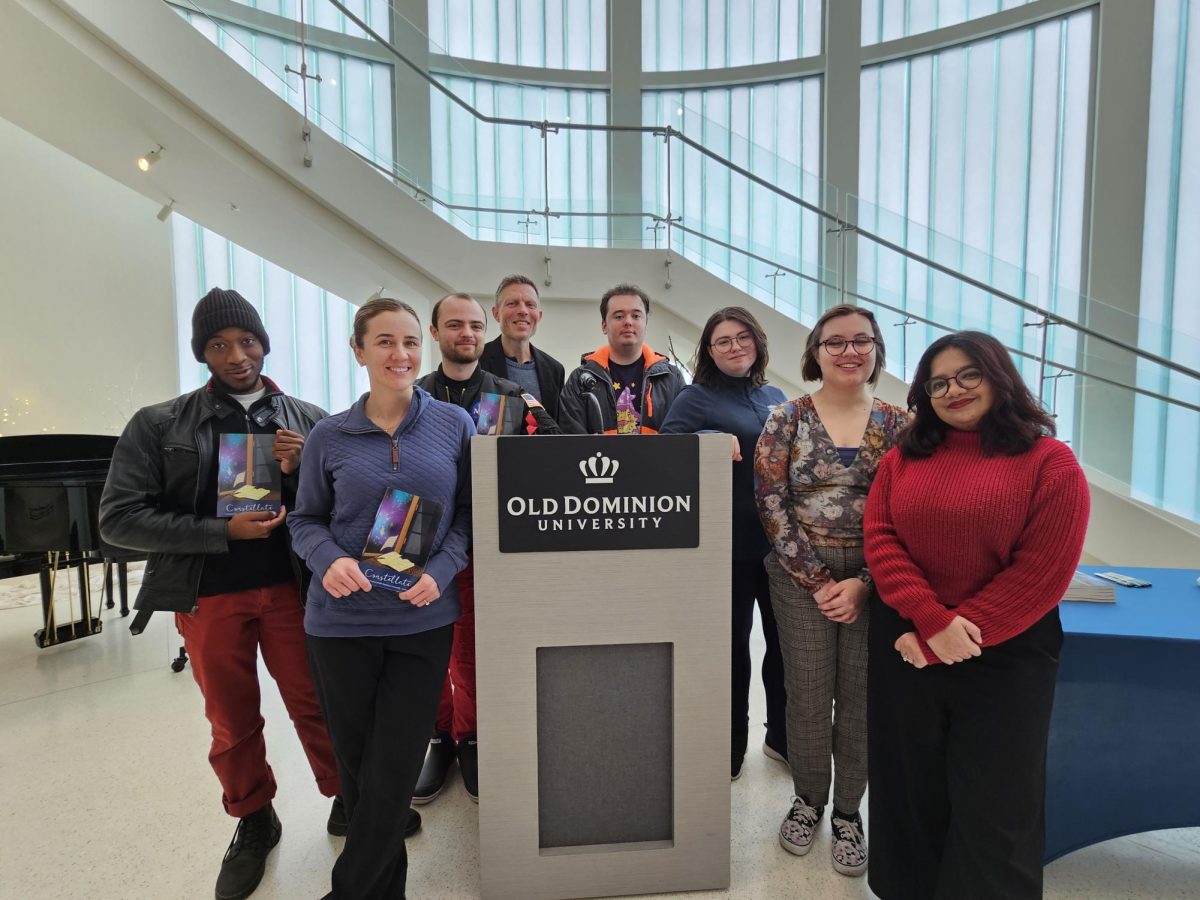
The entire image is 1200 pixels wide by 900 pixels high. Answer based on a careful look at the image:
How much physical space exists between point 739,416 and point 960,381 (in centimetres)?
72

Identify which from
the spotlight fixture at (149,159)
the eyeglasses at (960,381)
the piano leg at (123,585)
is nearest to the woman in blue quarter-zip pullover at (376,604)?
the eyeglasses at (960,381)

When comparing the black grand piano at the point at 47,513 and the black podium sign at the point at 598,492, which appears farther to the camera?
the black grand piano at the point at 47,513

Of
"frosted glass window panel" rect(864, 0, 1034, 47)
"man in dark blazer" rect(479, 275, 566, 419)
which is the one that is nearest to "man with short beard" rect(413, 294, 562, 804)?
"man in dark blazer" rect(479, 275, 566, 419)

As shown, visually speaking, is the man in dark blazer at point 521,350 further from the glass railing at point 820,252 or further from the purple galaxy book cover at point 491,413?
the glass railing at point 820,252

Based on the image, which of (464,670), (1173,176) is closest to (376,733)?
(464,670)

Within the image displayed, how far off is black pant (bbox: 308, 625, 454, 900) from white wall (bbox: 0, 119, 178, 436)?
241 inches

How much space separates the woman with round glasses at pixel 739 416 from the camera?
6.49 feet

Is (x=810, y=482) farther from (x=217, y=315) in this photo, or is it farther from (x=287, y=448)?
(x=217, y=315)

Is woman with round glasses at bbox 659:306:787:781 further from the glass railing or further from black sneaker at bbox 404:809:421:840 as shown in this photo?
the glass railing

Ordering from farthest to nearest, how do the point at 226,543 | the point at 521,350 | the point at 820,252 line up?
the point at 820,252 → the point at 521,350 → the point at 226,543

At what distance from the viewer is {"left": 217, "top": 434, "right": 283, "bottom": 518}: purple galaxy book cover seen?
1.66 metres

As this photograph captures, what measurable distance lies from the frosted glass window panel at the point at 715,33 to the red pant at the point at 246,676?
7.68 metres

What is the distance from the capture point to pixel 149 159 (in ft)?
12.3

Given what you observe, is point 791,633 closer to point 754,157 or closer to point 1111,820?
point 1111,820
